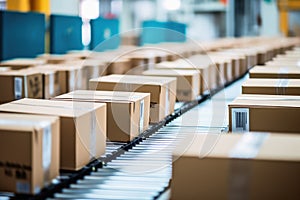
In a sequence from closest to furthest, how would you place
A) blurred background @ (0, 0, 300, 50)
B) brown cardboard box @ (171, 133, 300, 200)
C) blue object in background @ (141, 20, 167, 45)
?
brown cardboard box @ (171, 133, 300, 200) < blue object in background @ (141, 20, 167, 45) < blurred background @ (0, 0, 300, 50)

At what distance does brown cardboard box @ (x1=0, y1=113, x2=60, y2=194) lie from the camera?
79.0 inches

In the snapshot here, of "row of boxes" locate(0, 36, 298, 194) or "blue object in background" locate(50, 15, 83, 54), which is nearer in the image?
"row of boxes" locate(0, 36, 298, 194)

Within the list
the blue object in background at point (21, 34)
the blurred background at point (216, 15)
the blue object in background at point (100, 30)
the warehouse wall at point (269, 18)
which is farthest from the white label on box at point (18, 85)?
the warehouse wall at point (269, 18)

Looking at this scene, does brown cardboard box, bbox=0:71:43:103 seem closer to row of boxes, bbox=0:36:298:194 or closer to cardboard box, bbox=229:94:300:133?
row of boxes, bbox=0:36:298:194

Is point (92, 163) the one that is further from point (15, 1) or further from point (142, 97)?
point (15, 1)

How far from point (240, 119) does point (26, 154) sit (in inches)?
43.1

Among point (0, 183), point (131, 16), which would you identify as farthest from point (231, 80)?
point (131, 16)

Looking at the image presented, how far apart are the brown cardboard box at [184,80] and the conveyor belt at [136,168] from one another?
40cm

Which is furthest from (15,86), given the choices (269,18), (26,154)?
(269,18)

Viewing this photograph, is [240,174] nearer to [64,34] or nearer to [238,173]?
[238,173]

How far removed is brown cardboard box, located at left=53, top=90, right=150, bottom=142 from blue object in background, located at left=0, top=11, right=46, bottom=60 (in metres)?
3.40

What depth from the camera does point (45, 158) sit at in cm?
209

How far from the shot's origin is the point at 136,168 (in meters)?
2.57

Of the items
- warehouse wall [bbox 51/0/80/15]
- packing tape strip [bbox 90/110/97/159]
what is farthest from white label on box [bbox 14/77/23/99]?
warehouse wall [bbox 51/0/80/15]
